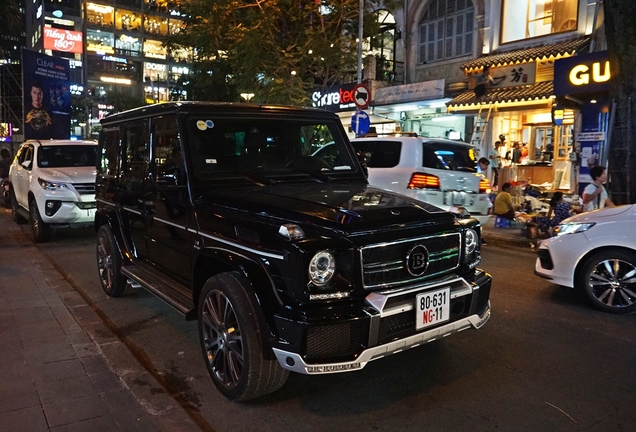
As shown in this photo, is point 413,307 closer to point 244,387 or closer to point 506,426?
point 506,426

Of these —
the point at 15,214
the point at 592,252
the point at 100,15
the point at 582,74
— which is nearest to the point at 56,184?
the point at 15,214

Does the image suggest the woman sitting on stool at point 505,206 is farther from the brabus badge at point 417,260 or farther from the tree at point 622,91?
the brabus badge at point 417,260

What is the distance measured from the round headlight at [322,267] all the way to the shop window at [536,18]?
14.3m

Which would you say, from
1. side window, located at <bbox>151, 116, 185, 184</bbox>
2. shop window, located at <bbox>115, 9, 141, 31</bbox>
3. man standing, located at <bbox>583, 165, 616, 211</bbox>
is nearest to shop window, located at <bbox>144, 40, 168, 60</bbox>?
shop window, located at <bbox>115, 9, 141, 31</bbox>

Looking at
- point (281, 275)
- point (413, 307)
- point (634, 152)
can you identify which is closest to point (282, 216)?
point (281, 275)

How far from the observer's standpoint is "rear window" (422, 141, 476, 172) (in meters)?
8.79

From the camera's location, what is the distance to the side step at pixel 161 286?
4008 mm

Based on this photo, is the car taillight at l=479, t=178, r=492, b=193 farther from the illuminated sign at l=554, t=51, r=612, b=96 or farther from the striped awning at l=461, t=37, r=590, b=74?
the striped awning at l=461, t=37, r=590, b=74

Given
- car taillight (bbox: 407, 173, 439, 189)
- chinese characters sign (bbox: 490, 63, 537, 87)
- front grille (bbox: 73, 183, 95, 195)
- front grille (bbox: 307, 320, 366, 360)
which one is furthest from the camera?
chinese characters sign (bbox: 490, 63, 537, 87)

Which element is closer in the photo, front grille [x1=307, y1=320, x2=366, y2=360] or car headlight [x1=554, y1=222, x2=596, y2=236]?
front grille [x1=307, y1=320, x2=366, y2=360]

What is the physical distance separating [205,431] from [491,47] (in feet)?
52.1

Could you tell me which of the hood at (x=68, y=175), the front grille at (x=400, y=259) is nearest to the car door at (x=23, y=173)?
the hood at (x=68, y=175)

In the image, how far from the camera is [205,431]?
3109 millimetres

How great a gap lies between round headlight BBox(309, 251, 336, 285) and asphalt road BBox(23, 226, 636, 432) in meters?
0.91
